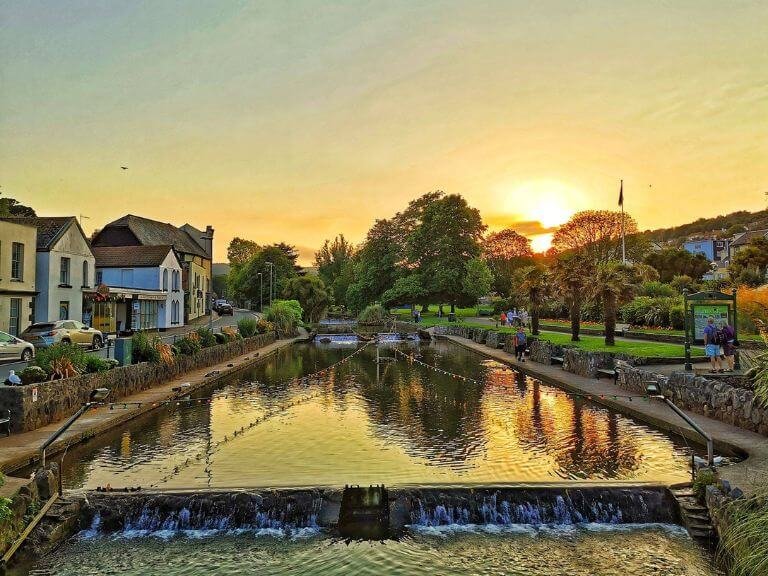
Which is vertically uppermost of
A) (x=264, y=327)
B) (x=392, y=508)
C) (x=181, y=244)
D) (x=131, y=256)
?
(x=181, y=244)

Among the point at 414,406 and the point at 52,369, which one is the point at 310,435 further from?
the point at 52,369

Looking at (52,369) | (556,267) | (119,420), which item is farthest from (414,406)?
(556,267)

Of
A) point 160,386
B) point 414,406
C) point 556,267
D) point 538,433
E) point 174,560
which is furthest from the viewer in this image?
point 556,267

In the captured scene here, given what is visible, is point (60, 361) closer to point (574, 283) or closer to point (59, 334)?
point (59, 334)

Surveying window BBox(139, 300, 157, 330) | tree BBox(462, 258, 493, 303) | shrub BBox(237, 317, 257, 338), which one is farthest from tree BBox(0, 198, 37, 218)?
tree BBox(462, 258, 493, 303)

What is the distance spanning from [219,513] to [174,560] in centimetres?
128

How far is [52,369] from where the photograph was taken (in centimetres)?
1549

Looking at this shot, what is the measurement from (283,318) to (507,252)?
54.1 m

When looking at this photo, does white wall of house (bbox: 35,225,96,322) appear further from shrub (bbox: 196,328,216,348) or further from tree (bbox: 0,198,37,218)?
tree (bbox: 0,198,37,218)

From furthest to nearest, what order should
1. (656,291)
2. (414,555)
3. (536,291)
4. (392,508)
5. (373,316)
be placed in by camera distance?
(373,316) < (656,291) < (536,291) < (392,508) < (414,555)

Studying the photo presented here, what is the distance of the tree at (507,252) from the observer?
312 ft

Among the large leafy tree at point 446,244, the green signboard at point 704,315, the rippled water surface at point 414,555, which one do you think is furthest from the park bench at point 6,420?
the large leafy tree at point 446,244

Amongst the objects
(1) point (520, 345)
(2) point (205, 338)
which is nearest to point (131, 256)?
(2) point (205, 338)

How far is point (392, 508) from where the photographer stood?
32.3 ft
